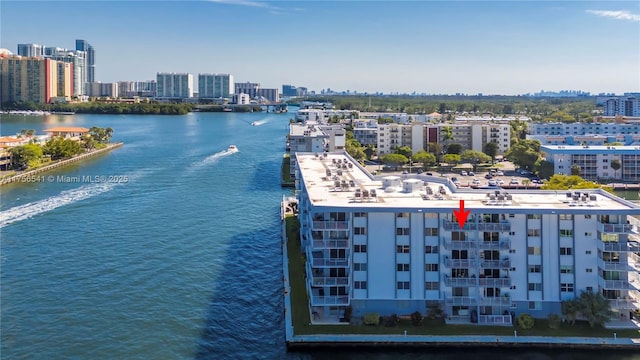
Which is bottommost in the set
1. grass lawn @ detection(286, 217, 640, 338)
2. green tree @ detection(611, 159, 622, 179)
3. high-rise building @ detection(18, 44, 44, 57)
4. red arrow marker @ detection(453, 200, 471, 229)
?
grass lawn @ detection(286, 217, 640, 338)

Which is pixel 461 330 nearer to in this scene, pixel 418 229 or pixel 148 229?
pixel 418 229

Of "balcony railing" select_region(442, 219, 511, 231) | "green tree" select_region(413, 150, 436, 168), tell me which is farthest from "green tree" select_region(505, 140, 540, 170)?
"balcony railing" select_region(442, 219, 511, 231)

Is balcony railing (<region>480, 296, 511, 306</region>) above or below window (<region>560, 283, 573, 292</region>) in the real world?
below

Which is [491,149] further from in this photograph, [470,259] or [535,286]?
[470,259]

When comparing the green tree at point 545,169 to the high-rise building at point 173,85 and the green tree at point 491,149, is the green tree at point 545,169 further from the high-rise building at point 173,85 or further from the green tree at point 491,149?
the high-rise building at point 173,85

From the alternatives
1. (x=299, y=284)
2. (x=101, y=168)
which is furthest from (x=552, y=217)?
(x=101, y=168)

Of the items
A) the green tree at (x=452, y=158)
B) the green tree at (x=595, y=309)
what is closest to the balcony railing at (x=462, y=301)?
the green tree at (x=595, y=309)

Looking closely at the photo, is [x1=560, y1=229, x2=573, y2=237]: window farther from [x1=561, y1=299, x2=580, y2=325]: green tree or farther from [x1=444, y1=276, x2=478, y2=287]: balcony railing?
[x1=444, y1=276, x2=478, y2=287]: balcony railing
